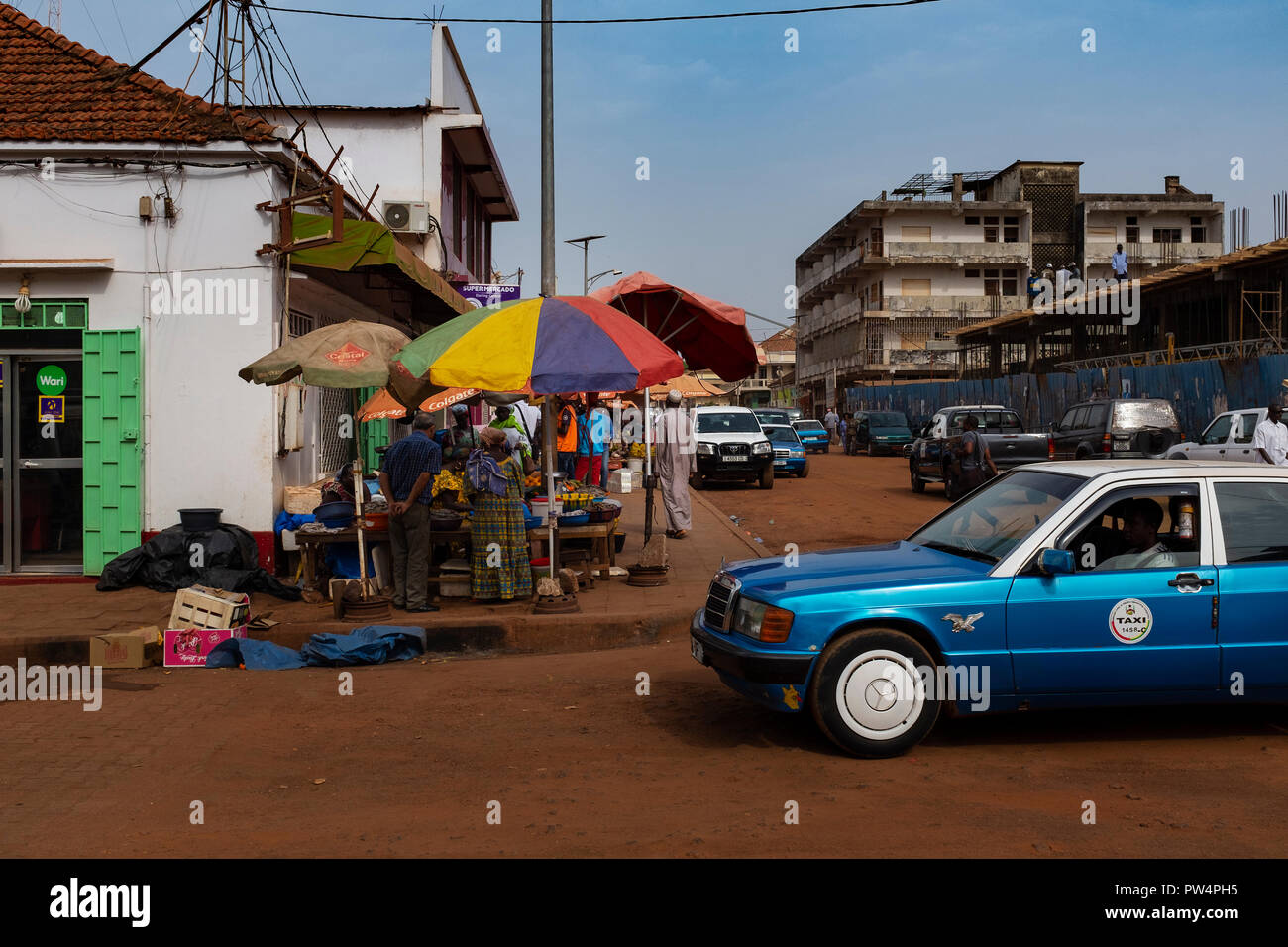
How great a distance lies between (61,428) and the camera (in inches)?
458

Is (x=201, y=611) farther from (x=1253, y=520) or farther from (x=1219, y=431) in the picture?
(x=1219, y=431)

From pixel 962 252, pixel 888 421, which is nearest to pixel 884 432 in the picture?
pixel 888 421

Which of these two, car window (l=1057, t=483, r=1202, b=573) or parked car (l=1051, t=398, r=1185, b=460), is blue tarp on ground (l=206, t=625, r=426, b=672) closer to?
car window (l=1057, t=483, r=1202, b=573)

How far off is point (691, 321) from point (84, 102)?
7099 millimetres

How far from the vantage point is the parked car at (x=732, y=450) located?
25031 mm

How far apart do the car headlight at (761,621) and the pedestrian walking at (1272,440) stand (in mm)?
13206

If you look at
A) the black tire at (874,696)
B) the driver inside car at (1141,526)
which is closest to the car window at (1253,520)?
the driver inside car at (1141,526)

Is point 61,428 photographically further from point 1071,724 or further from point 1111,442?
point 1111,442

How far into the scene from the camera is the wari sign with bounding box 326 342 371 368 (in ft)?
31.6

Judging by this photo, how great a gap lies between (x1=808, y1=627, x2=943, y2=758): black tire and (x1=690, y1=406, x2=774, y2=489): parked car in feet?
63.3

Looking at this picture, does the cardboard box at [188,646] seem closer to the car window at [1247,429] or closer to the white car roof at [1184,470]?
the white car roof at [1184,470]

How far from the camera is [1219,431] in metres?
19.3
